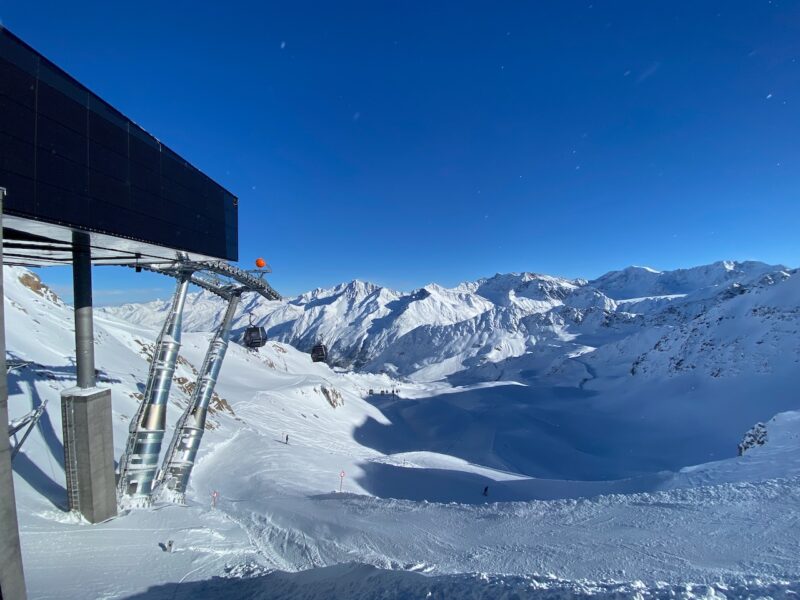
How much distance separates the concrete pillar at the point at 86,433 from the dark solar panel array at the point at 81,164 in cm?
132

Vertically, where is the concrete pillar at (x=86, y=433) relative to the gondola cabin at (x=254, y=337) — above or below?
below

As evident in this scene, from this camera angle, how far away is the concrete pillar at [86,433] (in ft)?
34.3

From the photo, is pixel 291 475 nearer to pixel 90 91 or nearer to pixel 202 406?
pixel 202 406

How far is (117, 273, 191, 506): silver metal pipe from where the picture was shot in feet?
41.4

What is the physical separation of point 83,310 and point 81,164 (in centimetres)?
441

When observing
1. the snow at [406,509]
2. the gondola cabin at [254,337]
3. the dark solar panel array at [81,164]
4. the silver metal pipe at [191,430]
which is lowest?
the snow at [406,509]

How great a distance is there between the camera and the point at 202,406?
16891 millimetres

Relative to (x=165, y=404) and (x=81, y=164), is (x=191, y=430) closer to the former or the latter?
(x=165, y=404)

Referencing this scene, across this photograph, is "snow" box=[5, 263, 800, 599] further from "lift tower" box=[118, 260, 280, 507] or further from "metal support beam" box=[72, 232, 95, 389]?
"metal support beam" box=[72, 232, 95, 389]

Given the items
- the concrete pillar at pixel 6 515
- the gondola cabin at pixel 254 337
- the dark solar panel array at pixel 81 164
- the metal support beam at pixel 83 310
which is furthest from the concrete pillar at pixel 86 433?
the gondola cabin at pixel 254 337

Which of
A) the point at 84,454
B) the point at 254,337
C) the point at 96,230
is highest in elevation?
the point at 96,230

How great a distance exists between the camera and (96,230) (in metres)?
9.97

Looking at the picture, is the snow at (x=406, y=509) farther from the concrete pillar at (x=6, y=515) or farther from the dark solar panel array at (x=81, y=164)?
the dark solar panel array at (x=81, y=164)

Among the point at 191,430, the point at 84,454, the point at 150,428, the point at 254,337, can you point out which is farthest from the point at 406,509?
the point at 84,454
